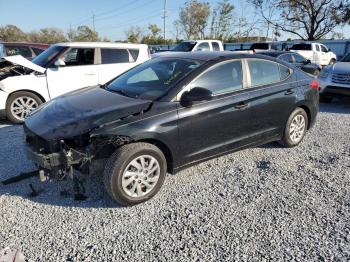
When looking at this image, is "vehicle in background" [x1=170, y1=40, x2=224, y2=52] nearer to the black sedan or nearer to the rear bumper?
the rear bumper

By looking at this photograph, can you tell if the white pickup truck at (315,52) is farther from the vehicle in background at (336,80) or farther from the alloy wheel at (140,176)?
the alloy wheel at (140,176)

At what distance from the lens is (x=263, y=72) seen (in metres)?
4.65

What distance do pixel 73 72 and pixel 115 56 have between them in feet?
3.81

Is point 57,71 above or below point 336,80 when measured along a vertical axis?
above

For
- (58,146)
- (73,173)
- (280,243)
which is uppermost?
(58,146)

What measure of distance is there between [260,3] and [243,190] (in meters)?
42.2

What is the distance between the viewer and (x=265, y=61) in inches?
186

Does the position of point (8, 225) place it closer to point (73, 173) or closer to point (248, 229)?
point (73, 173)

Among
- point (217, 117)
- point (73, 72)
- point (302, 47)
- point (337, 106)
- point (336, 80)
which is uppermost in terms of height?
point (302, 47)

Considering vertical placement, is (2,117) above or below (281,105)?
below

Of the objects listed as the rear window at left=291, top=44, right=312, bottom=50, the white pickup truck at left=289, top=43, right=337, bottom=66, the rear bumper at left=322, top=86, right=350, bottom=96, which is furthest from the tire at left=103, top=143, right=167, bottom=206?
the rear window at left=291, top=44, right=312, bottom=50

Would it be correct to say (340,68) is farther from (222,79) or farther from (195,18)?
(195,18)

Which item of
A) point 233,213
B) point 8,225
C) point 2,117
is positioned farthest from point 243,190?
point 2,117

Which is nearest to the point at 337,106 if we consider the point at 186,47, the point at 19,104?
the point at 19,104
